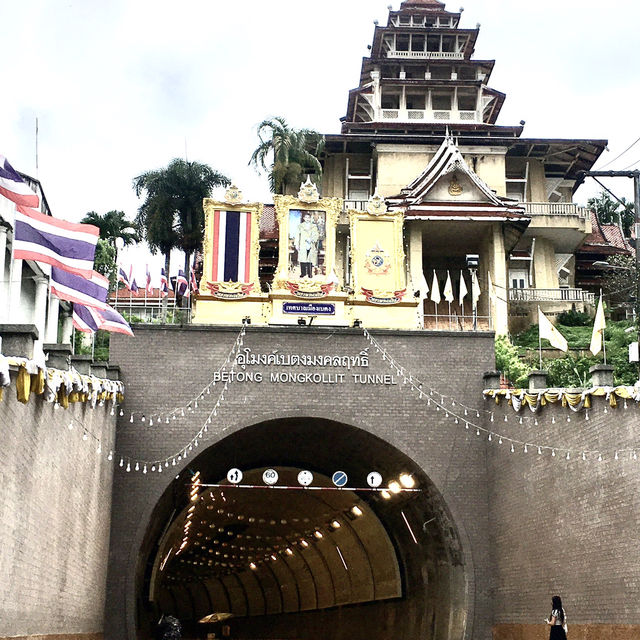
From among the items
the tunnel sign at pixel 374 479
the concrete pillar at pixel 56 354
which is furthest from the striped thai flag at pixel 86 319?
the tunnel sign at pixel 374 479

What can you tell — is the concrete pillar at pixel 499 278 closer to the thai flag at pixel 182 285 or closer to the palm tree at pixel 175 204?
the palm tree at pixel 175 204

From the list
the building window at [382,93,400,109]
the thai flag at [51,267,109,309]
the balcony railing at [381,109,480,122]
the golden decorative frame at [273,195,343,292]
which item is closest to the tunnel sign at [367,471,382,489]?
the golden decorative frame at [273,195,343,292]

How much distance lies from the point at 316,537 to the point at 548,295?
14.6m

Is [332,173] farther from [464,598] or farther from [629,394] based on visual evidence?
[629,394]

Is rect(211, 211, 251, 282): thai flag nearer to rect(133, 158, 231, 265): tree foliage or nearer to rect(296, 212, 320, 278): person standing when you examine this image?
rect(296, 212, 320, 278): person standing

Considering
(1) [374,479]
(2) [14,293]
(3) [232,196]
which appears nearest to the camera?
(1) [374,479]

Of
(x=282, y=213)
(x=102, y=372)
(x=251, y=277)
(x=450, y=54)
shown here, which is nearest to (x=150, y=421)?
(x=102, y=372)

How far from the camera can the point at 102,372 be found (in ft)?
77.6

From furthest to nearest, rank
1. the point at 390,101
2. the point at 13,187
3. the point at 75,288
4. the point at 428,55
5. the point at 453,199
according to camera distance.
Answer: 1. the point at 428,55
2. the point at 390,101
3. the point at 453,199
4. the point at 75,288
5. the point at 13,187

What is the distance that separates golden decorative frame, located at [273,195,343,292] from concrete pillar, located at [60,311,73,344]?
9180mm

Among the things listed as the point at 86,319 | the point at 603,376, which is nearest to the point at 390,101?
the point at 86,319

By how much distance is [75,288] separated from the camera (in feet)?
61.2

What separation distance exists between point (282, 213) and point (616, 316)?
25837 mm

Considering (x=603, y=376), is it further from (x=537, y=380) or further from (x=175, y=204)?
(x=175, y=204)
